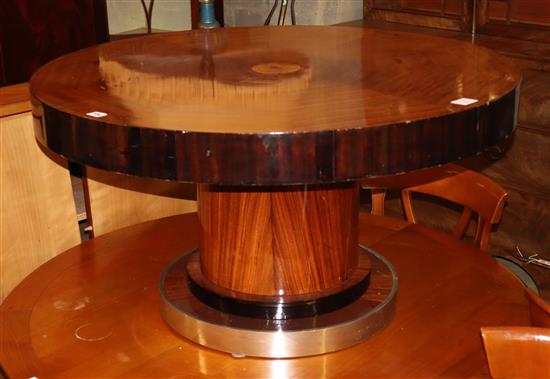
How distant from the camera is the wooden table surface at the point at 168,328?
1595 mm

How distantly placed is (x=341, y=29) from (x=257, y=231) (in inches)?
30.6

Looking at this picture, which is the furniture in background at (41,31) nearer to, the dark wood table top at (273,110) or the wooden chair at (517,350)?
the dark wood table top at (273,110)

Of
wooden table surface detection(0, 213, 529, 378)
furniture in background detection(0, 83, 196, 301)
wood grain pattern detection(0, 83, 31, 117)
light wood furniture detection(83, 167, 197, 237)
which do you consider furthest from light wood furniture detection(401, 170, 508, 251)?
wood grain pattern detection(0, 83, 31, 117)

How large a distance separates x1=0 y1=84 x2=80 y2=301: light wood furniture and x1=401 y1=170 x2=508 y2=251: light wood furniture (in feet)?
3.15

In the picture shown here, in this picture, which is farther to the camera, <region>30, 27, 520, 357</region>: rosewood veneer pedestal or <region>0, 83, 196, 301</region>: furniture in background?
<region>0, 83, 196, 301</region>: furniture in background

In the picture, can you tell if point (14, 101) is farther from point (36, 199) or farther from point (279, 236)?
point (279, 236)

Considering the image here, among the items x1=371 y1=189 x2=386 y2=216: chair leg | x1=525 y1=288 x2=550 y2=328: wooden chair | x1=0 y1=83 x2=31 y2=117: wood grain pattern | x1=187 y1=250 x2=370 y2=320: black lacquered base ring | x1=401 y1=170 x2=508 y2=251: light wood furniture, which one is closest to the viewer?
x1=525 y1=288 x2=550 y2=328: wooden chair

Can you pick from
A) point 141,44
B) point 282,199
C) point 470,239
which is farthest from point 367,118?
point 470,239

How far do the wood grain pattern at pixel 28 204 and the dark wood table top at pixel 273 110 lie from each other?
33cm

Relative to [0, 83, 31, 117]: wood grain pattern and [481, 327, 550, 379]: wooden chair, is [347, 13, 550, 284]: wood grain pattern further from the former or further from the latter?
[481, 327, 550, 379]: wooden chair

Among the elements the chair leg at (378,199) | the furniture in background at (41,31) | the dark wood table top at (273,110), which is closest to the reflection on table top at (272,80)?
the dark wood table top at (273,110)

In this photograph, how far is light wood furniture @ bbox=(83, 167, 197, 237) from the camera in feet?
7.57

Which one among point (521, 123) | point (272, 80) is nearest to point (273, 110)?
point (272, 80)

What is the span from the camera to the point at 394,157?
135 centimetres
